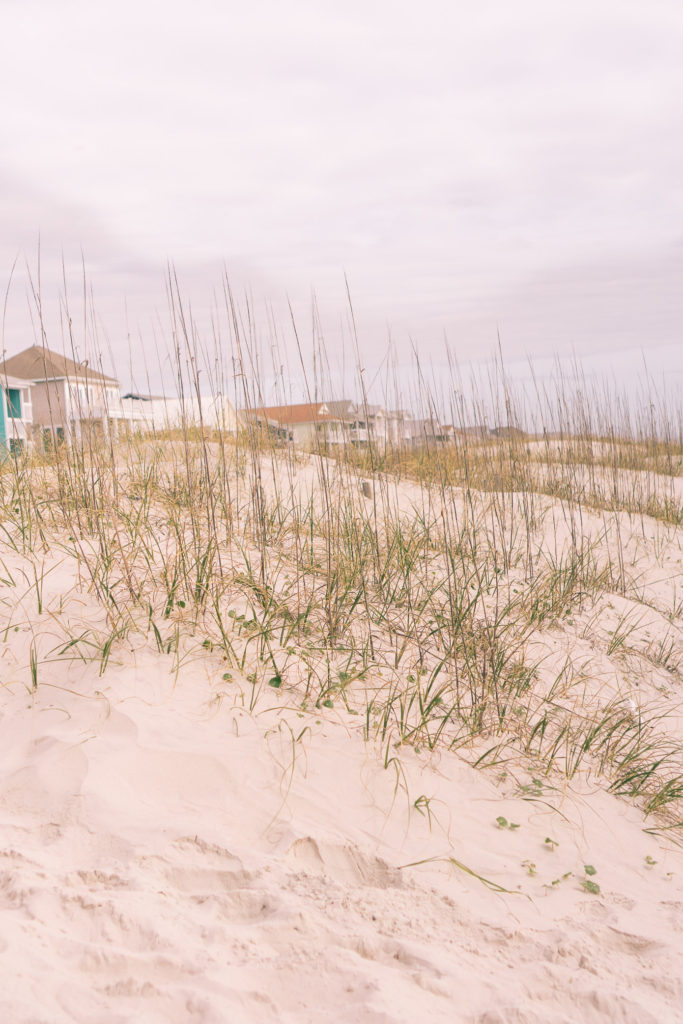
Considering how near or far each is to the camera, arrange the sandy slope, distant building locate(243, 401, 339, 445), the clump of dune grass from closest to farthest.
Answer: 1. the sandy slope
2. the clump of dune grass
3. distant building locate(243, 401, 339, 445)

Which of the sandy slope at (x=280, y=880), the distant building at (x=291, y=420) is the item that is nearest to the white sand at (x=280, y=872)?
the sandy slope at (x=280, y=880)

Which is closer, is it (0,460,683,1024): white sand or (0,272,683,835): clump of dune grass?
(0,460,683,1024): white sand

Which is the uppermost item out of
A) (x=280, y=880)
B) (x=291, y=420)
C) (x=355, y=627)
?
(x=291, y=420)

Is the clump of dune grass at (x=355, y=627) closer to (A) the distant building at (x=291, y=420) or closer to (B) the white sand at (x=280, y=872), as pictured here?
(B) the white sand at (x=280, y=872)

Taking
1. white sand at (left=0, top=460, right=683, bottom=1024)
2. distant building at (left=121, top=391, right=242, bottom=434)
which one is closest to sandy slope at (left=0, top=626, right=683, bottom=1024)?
white sand at (left=0, top=460, right=683, bottom=1024)

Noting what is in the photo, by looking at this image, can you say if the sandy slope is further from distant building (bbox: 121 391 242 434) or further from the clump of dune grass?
distant building (bbox: 121 391 242 434)

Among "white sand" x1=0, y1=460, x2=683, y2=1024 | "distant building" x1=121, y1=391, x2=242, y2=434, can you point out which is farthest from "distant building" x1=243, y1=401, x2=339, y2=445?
"white sand" x1=0, y1=460, x2=683, y2=1024

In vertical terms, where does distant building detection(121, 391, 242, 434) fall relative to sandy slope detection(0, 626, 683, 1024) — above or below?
above

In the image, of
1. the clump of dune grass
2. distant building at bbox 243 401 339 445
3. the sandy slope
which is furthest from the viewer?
distant building at bbox 243 401 339 445

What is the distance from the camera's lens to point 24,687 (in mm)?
2035

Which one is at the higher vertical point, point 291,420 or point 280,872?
point 291,420

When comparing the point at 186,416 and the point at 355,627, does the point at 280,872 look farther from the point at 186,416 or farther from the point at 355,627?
the point at 186,416

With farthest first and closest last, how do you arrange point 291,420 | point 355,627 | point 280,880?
point 291,420
point 355,627
point 280,880

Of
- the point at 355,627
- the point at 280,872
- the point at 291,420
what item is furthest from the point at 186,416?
the point at 280,872
